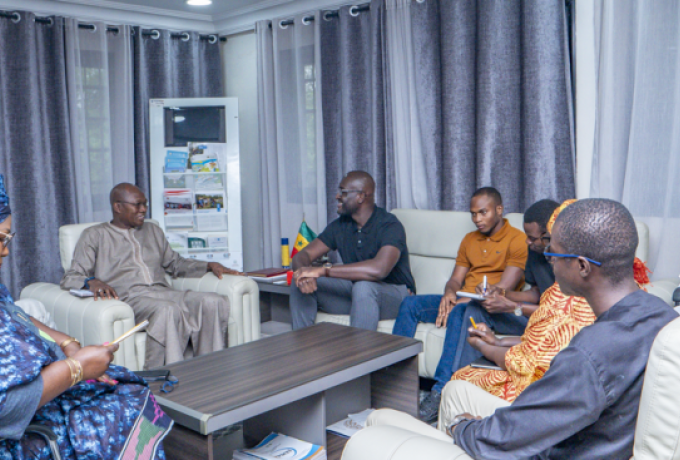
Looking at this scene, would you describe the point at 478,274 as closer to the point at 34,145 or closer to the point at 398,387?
the point at 398,387

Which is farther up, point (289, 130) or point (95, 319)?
point (289, 130)

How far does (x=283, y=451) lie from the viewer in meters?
1.99

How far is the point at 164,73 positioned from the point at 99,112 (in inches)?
24.0

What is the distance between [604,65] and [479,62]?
692 millimetres

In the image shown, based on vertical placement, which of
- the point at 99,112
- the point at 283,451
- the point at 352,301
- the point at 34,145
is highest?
the point at 99,112

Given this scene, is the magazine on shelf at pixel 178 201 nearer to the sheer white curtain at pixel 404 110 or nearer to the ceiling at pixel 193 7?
the ceiling at pixel 193 7

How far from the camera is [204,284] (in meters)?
3.44

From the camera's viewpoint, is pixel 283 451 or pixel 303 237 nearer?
pixel 283 451

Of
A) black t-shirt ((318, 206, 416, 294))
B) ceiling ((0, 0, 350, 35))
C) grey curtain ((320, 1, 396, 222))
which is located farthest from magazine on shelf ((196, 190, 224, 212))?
ceiling ((0, 0, 350, 35))

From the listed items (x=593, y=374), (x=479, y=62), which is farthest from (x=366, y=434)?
(x=479, y=62)

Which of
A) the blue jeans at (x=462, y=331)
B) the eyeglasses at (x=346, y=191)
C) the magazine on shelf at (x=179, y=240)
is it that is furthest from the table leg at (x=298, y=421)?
the magazine on shelf at (x=179, y=240)

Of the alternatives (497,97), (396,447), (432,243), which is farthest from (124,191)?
(396,447)

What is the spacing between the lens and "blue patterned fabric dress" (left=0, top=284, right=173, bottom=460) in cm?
134

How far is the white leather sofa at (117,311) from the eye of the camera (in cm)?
281
